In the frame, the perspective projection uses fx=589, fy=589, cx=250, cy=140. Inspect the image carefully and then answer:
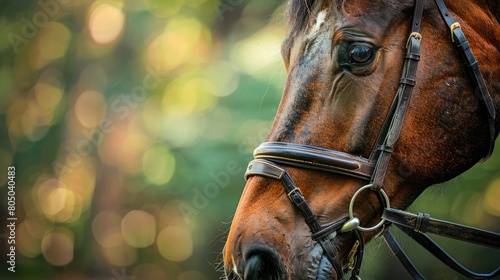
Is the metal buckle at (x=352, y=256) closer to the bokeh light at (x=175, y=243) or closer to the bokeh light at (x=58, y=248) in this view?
the bokeh light at (x=175, y=243)

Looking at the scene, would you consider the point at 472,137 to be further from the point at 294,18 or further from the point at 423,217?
the point at 294,18

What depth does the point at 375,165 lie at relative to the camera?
2.93 m

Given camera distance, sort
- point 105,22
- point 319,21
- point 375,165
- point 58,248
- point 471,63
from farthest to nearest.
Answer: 1. point 58,248
2. point 105,22
3. point 319,21
4. point 471,63
5. point 375,165

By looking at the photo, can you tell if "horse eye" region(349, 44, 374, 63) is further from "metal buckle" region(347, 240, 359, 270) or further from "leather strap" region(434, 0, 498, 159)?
"metal buckle" region(347, 240, 359, 270)

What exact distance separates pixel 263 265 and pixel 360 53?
117 centimetres

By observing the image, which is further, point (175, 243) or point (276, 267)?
point (175, 243)

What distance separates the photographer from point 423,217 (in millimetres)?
2971

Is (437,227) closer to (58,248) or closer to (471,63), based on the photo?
(471,63)

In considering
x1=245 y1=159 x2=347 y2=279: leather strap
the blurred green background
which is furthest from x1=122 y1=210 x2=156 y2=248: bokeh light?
x1=245 y1=159 x2=347 y2=279: leather strap

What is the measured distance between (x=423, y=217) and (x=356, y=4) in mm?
1157

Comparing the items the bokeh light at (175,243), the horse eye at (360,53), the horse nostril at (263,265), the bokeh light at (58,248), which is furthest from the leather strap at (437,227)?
the bokeh light at (58,248)

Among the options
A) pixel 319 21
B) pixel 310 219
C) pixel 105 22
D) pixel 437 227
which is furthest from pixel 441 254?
pixel 105 22

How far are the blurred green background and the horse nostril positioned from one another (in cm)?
1015

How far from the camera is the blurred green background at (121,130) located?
14.0m
